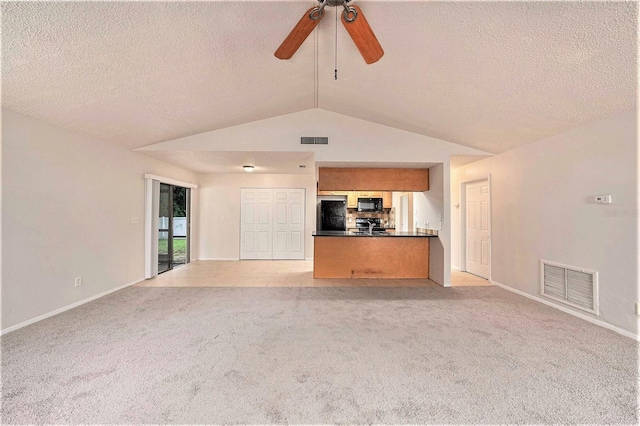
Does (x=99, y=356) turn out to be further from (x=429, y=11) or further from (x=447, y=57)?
(x=447, y=57)

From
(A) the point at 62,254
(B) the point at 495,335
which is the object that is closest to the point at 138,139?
(A) the point at 62,254

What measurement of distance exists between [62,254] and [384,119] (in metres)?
4.75

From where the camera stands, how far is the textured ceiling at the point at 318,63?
1.91 meters

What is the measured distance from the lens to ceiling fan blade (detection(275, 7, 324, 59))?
1593mm

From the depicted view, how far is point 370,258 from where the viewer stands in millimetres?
5043

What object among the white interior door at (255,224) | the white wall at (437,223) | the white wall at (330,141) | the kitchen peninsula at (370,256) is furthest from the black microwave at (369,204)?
the white wall at (330,141)

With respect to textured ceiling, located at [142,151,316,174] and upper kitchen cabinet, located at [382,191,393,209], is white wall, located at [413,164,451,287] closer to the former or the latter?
upper kitchen cabinet, located at [382,191,393,209]

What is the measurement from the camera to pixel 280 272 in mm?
5520

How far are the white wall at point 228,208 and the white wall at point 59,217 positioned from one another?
249cm

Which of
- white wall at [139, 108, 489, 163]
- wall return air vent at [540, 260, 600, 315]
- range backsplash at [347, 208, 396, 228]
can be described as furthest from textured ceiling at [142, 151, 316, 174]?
wall return air vent at [540, 260, 600, 315]

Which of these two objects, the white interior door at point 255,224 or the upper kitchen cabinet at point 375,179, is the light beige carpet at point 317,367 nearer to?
the upper kitchen cabinet at point 375,179

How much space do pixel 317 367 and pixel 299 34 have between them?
2404mm

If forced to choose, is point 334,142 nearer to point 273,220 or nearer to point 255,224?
point 273,220

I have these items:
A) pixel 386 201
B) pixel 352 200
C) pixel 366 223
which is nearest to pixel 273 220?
pixel 352 200
